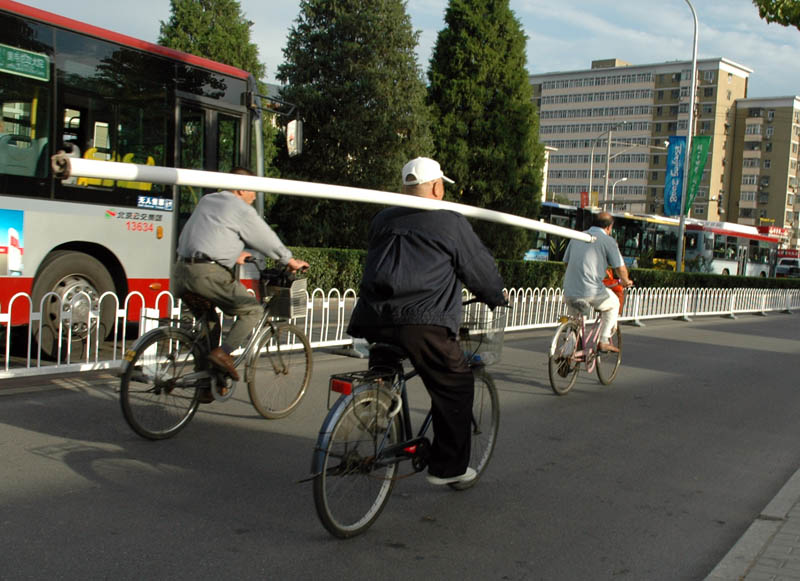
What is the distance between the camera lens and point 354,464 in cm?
390

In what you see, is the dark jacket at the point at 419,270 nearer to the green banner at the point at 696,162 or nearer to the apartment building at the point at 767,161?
the green banner at the point at 696,162

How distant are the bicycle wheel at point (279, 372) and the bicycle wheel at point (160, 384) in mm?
525

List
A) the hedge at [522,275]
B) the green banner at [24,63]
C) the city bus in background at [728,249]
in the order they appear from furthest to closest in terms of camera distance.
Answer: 1. the city bus in background at [728,249]
2. the hedge at [522,275]
3. the green banner at [24,63]

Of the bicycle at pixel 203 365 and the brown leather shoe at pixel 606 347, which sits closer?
the bicycle at pixel 203 365

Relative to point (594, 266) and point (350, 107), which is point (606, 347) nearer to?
point (594, 266)

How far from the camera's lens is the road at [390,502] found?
12.2 ft

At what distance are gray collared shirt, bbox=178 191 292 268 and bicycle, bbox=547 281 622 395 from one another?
3.62 meters

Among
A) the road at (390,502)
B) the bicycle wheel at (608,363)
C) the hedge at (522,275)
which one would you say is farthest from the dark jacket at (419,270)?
the hedge at (522,275)

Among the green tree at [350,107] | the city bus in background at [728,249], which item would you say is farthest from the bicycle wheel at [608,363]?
the city bus in background at [728,249]

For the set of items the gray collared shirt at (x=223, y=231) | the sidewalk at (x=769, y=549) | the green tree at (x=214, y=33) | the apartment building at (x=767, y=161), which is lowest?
the sidewalk at (x=769, y=549)

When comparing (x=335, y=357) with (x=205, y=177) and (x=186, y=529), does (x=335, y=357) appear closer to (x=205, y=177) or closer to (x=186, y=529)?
(x=186, y=529)

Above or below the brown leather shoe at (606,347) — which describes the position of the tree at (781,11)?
above

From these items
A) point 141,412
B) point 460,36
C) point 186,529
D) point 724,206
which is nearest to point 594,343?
point 141,412

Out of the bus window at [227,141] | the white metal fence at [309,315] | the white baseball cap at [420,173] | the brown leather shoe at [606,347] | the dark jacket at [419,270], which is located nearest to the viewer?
the dark jacket at [419,270]
